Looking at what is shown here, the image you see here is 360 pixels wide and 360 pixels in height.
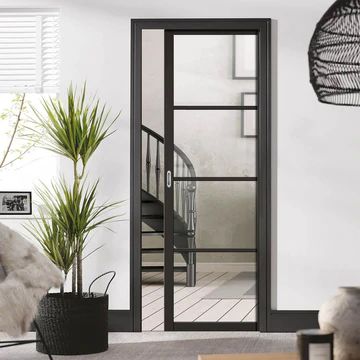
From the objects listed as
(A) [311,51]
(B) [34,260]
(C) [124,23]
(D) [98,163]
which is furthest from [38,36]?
(A) [311,51]

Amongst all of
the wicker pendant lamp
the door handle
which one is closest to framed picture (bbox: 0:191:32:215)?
the door handle

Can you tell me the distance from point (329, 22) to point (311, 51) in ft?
0.45

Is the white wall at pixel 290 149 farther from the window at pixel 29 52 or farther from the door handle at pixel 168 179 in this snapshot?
the door handle at pixel 168 179

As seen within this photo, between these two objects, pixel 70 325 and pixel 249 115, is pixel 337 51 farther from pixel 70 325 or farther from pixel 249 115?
pixel 249 115

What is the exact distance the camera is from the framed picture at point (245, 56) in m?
6.14

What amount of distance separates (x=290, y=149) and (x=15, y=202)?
206 cm

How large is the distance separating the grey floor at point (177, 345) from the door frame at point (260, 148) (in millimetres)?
235

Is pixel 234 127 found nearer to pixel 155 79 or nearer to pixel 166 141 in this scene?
pixel 166 141

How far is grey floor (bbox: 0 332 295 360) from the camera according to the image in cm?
521

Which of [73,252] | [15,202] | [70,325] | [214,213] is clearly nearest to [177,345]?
[70,325]

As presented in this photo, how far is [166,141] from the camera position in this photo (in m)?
6.14

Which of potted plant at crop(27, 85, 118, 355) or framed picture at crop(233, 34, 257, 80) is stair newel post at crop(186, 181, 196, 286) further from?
framed picture at crop(233, 34, 257, 80)

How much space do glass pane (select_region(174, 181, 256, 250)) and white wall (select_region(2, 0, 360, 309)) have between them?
226mm

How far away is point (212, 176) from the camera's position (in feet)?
20.2
